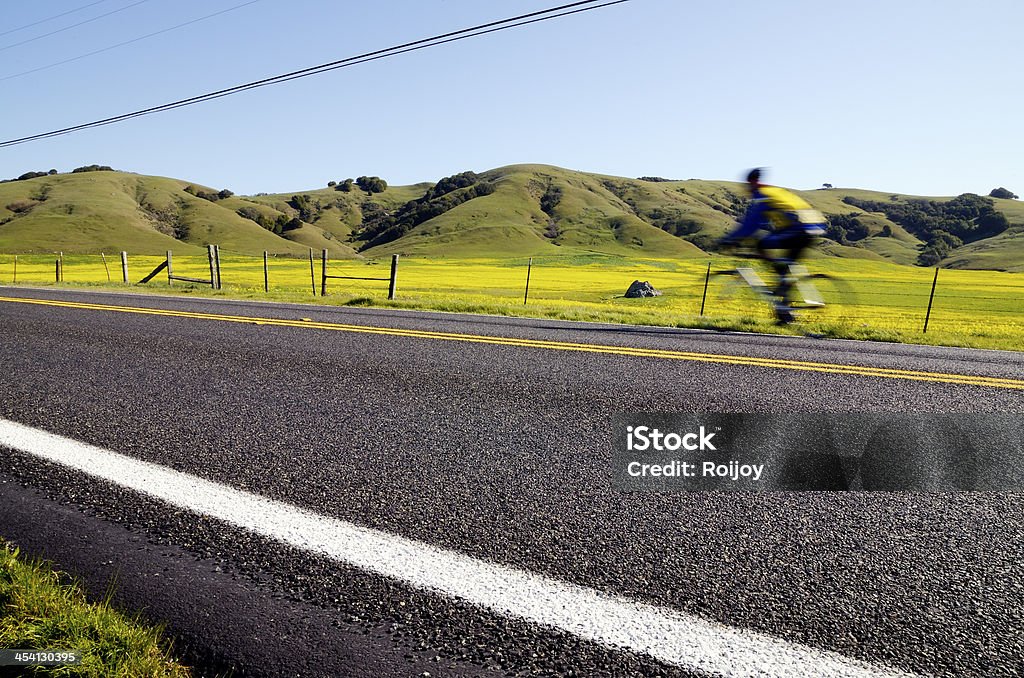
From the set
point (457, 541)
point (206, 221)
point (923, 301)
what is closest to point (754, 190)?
point (457, 541)

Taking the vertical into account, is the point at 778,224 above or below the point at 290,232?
above

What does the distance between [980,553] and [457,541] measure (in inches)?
70.4

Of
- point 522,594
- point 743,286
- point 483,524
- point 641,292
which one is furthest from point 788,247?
point 641,292

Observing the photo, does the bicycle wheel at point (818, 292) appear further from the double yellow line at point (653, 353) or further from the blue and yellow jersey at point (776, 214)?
the double yellow line at point (653, 353)

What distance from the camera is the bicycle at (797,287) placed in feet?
24.1

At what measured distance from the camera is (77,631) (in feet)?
4.89

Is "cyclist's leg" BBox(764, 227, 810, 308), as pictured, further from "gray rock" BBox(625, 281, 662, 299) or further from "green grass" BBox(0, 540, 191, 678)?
"gray rock" BBox(625, 281, 662, 299)

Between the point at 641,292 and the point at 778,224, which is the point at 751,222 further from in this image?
the point at 641,292

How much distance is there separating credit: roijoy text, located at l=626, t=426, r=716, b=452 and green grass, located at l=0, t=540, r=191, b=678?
2.14 meters

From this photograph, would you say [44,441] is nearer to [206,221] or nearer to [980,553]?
[980,553]

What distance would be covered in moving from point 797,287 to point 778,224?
1058 mm

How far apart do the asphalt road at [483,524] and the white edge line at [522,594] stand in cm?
5

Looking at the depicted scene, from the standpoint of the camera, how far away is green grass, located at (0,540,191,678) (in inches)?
54.9

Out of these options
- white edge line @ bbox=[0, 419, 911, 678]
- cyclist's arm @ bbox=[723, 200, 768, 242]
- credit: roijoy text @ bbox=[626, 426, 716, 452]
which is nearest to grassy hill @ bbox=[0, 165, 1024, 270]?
cyclist's arm @ bbox=[723, 200, 768, 242]
